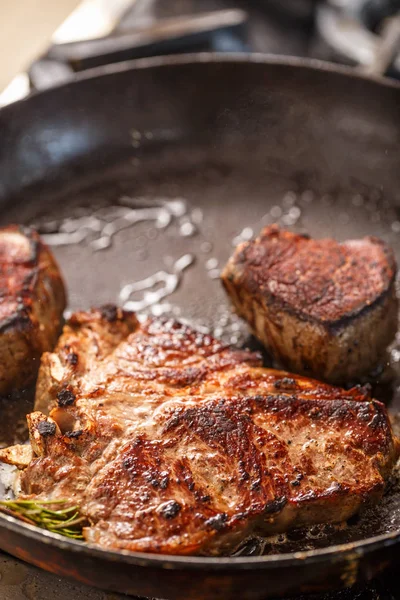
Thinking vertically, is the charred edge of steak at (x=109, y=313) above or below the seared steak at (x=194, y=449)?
above

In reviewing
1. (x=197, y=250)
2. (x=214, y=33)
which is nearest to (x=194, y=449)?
(x=197, y=250)

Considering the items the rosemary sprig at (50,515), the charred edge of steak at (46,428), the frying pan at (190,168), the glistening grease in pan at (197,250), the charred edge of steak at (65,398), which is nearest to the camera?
the rosemary sprig at (50,515)

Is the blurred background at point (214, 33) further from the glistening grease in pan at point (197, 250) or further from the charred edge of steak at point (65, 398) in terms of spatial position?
the charred edge of steak at point (65, 398)

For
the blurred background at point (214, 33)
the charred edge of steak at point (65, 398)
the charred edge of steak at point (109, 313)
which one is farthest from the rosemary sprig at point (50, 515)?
the blurred background at point (214, 33)

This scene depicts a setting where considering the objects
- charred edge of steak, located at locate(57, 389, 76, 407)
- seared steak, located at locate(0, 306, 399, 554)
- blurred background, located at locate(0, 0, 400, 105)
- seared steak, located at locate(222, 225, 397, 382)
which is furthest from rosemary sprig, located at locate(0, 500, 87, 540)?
blurred background, located at locate(0, 0, 400, 105)

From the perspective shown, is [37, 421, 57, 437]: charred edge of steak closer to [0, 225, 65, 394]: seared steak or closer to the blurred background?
[0, 225, 65, 394]: seared steak

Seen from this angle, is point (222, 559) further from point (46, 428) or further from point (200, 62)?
point (200, 62)
